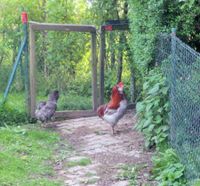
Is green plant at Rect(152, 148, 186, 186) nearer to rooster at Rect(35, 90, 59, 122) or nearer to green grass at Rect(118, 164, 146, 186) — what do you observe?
green grass at Rect(118, 164, 146, 186)

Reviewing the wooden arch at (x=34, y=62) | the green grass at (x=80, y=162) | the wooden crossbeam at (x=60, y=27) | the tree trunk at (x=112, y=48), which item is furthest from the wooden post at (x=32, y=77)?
the green grass at (x=80, y=162)

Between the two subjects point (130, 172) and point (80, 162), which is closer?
point (130, 172)

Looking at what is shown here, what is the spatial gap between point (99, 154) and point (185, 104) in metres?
1.93

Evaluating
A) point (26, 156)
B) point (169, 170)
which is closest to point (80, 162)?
point (26, 156)

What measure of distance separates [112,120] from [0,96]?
2699 millimetres

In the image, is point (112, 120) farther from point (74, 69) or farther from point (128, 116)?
point (74, 69)

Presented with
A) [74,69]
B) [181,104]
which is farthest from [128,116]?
[181,104]

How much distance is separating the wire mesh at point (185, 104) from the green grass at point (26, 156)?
1.44 meters

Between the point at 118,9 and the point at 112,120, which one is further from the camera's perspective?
the point at 118,9

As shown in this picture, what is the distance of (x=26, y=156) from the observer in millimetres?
6008

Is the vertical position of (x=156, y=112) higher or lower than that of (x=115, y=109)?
higher

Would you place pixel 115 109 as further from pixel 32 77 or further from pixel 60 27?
pixel 60 27

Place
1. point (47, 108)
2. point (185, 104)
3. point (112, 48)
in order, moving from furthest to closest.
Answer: point (112, 48) → point (47, 108) → point (185, 104)

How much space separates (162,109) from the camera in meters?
5.88
